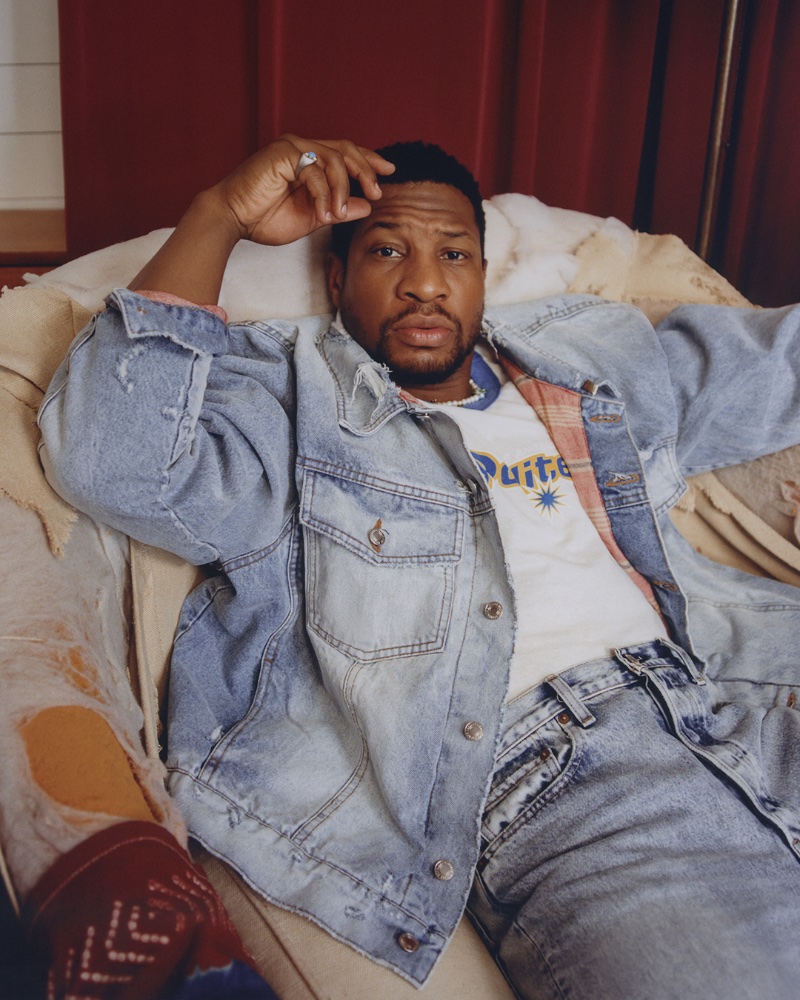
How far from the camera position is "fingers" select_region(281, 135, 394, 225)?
1359 millimetres

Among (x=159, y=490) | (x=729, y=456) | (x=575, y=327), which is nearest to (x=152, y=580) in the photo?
(x=159, y=490)

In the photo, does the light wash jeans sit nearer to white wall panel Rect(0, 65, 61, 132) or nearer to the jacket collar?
the jacket collar

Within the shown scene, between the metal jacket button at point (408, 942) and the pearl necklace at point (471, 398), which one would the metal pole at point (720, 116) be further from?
the metal jacket button at point (408, 942)

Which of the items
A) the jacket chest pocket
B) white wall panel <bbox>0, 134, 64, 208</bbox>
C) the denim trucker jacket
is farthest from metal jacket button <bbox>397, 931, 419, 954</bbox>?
white wall panel <bbox>0, 134, 64, 208</bbox>

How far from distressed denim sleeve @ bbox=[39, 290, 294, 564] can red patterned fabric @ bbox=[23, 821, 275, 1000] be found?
41cm

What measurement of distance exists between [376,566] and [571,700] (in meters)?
0.32

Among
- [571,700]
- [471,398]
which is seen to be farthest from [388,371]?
[571,700]

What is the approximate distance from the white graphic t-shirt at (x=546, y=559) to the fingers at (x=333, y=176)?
36cm

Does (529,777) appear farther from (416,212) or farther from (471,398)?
(416,212)

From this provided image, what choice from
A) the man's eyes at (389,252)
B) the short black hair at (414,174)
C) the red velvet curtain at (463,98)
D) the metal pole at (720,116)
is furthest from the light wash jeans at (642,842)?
the red velvet curtain at (463,98)

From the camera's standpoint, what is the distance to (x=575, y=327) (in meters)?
1.59

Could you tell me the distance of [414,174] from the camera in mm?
1499

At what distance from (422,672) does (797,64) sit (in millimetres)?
1833

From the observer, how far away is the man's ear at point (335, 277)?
59.6 inches
